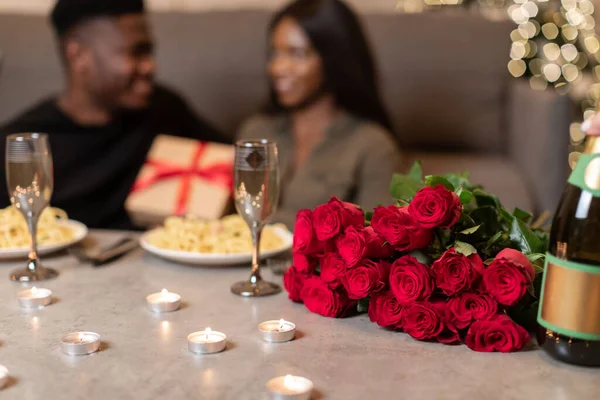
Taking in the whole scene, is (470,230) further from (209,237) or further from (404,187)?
(209,237)

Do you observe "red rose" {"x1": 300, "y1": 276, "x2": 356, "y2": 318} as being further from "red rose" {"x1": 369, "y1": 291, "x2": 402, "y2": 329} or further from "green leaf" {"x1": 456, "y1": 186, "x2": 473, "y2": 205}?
"green leaf" {"x1": 456, "y1": 186, "x2": 473, "y2": 205}

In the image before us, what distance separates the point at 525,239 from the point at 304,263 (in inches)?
11.0

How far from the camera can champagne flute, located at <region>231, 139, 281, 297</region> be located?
0.96 metres

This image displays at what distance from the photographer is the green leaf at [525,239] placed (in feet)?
2.83

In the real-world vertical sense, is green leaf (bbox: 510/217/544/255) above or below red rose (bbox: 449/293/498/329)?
above

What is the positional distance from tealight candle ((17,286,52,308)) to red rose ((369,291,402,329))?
0.43 metres

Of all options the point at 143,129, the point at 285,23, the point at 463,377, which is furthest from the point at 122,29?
the point at 463,377

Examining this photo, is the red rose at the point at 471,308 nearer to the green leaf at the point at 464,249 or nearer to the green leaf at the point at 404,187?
the green leaf at the point at 464,249

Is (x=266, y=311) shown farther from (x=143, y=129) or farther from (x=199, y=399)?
(x=143, y=129)

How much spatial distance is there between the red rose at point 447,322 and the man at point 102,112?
155 cm

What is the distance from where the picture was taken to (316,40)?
7.49 feet

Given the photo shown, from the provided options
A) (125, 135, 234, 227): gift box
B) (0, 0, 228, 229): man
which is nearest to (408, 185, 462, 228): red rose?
(125, 135, 234, 227): gift box

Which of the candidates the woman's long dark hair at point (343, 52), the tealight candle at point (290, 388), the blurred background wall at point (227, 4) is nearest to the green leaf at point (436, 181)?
the tealight candle at point (290, 388)

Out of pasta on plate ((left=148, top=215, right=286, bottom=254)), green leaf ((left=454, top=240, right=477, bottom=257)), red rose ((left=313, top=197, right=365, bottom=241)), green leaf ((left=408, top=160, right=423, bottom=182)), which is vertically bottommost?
pasta on plate ((left=148, top=215, right=286, bottom=254))
